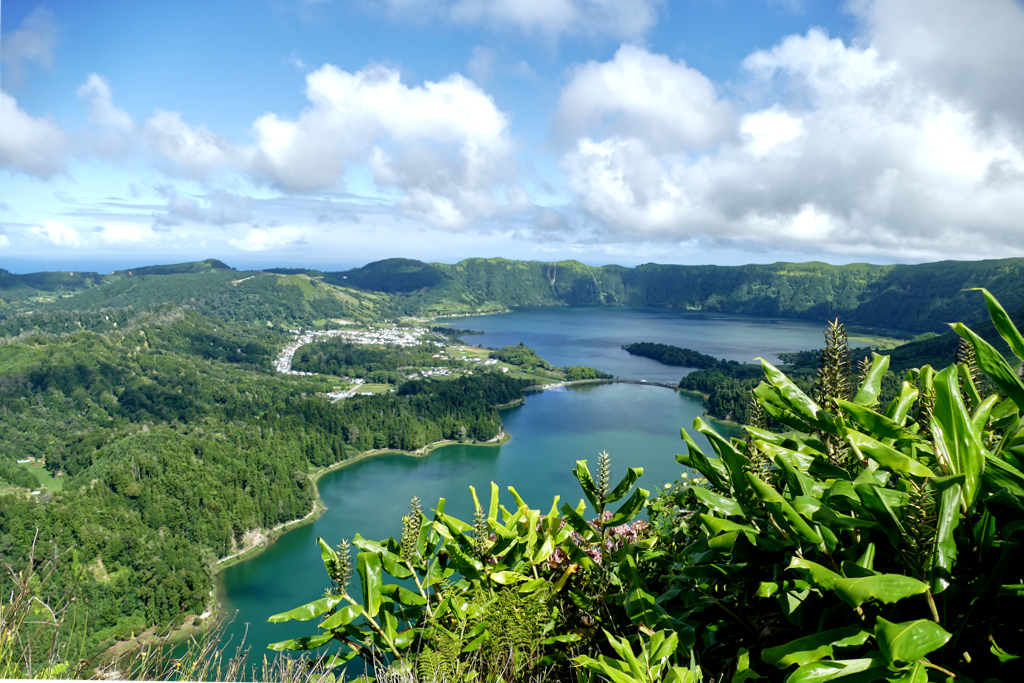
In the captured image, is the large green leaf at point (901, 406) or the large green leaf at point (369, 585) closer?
the large green leaf at point (901, 406)

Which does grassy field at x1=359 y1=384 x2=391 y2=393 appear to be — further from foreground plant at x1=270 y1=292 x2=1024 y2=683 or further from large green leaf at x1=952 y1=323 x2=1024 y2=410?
large green leaf at x1=952 y1=323 x2=1024 y2=410

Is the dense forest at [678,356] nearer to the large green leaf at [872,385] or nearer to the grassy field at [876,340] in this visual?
the grassy field at [876,340]

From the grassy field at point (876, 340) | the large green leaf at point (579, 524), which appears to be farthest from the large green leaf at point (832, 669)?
the grassy field at point (876, 340)

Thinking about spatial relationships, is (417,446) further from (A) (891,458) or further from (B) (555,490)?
(A) (891,458)

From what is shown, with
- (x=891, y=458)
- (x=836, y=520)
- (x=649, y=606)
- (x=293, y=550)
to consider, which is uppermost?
(x=891, y=458)

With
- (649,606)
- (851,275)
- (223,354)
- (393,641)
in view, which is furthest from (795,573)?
(851,275)

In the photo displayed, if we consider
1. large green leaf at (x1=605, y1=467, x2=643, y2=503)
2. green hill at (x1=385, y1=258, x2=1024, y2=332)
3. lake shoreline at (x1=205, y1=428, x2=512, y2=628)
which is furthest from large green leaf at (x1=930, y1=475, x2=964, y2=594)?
green hill at (x1=385, y1=258, x2=1024, y2=332)
